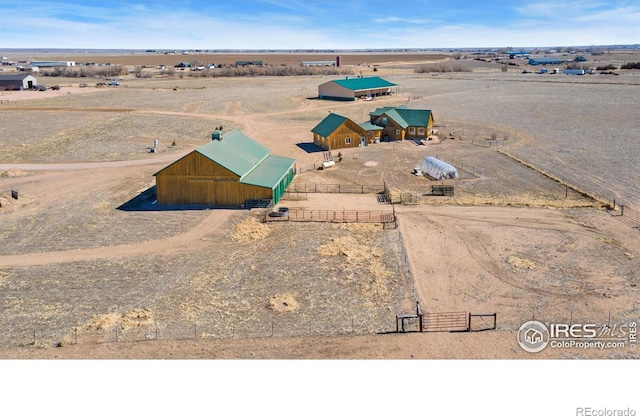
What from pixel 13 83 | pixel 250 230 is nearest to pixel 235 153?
pixel 250 230

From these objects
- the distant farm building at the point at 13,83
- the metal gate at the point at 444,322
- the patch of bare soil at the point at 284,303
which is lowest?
the metal gate at the point at 444,322

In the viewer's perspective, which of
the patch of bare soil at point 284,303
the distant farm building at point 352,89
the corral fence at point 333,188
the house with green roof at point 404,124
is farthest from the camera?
the distant farm building at point 352,89

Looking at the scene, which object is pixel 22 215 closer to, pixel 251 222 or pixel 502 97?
pixel 251 222

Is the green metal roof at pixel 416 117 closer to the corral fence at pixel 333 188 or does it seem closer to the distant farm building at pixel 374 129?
the distant farm building at pixel 374 129

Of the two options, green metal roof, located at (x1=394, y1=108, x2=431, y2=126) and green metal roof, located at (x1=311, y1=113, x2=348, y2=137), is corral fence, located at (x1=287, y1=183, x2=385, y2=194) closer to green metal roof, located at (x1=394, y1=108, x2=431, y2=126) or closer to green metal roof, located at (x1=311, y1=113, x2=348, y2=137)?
green metal roof, located at (x1=311, y1=113, x2=348, y2=137)

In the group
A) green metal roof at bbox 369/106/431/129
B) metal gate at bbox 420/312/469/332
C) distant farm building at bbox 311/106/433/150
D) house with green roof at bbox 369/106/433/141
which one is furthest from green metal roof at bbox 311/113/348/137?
metal gate at bbox 420/312/469/332

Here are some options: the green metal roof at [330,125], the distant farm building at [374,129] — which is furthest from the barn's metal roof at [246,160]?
the distant farm building at [374,129]
